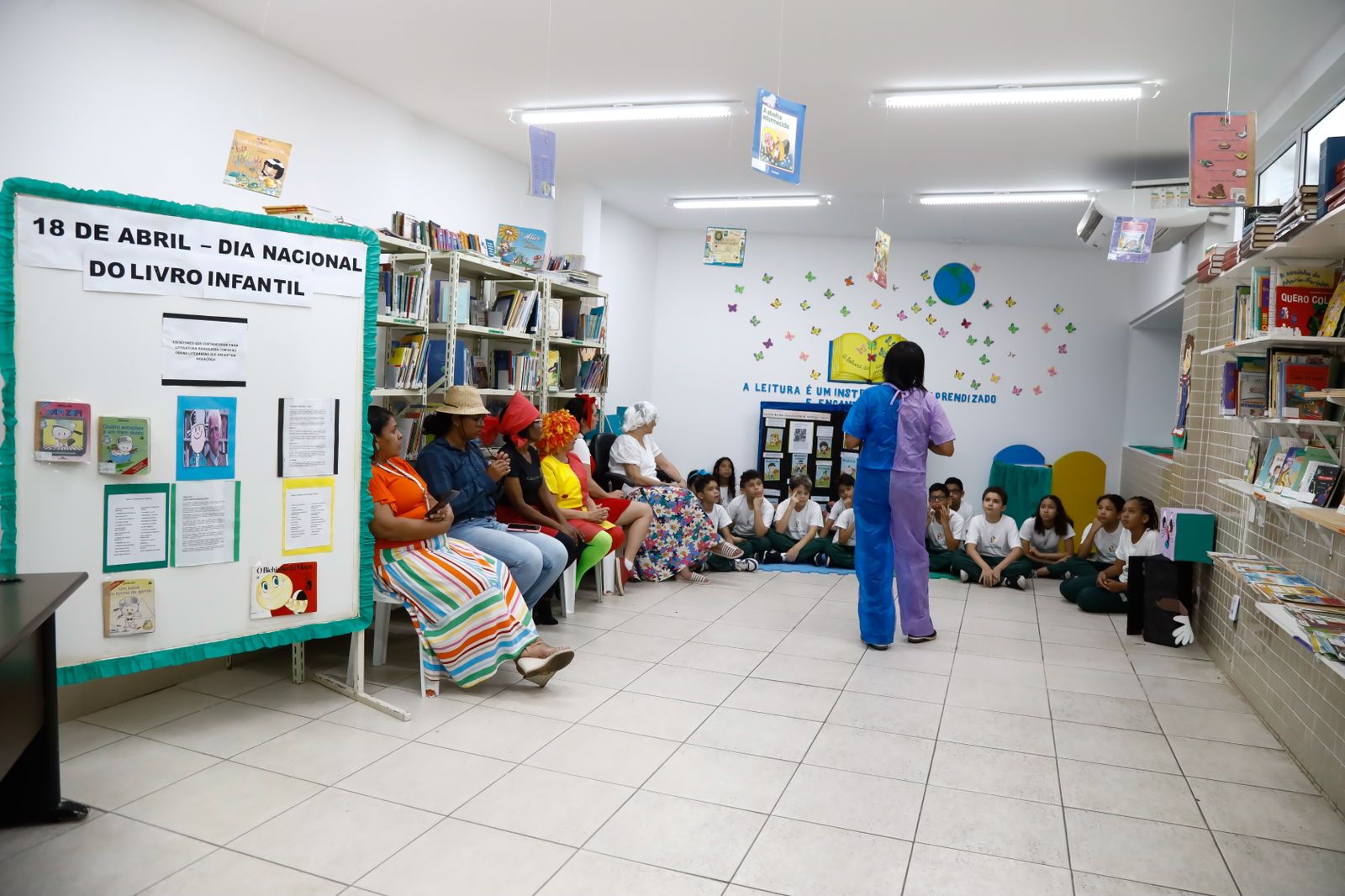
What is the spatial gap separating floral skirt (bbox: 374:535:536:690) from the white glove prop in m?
3.60

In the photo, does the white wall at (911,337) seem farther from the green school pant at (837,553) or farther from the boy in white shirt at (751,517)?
the green school pant at (837,553)

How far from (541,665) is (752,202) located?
5195 mm

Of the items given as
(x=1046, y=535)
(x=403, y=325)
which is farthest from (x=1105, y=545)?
(x=403, y=325)

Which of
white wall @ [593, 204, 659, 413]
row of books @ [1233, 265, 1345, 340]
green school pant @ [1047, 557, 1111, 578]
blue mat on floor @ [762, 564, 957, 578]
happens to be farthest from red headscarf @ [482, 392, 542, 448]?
green school pant @ [1047, 557, 1111, 578]

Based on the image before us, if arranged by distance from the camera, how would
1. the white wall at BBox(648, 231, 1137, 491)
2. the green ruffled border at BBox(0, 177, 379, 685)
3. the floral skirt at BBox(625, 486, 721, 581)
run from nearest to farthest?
the green ruffled border at BBox(0, 177, 379, 685), the floral skirt at BBox(625, 486, 721, 581), the white wall at BBox(648, 231, 1137, 491)

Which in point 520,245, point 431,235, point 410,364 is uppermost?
point 520,245

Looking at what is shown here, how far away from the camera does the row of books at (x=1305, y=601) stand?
2.51m

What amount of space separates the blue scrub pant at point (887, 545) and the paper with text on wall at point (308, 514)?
8.70 feet

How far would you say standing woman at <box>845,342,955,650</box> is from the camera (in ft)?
15.4

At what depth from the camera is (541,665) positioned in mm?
3734

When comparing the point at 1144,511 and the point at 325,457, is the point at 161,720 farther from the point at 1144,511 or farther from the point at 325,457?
the point at 1144,511

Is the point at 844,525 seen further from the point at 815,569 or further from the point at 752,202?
the point at 752,202

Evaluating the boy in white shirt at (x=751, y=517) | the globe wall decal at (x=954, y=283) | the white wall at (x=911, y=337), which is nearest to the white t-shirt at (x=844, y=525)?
the boy in white shirt at (x=751, y=517)

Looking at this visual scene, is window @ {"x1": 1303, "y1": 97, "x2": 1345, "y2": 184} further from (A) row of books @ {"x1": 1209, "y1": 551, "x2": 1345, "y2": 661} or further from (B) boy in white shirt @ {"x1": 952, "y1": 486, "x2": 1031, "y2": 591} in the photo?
(B) boy in white shirt @ {"x1": 952, "y1": 486, "x2": 1031, "y2": 591}
